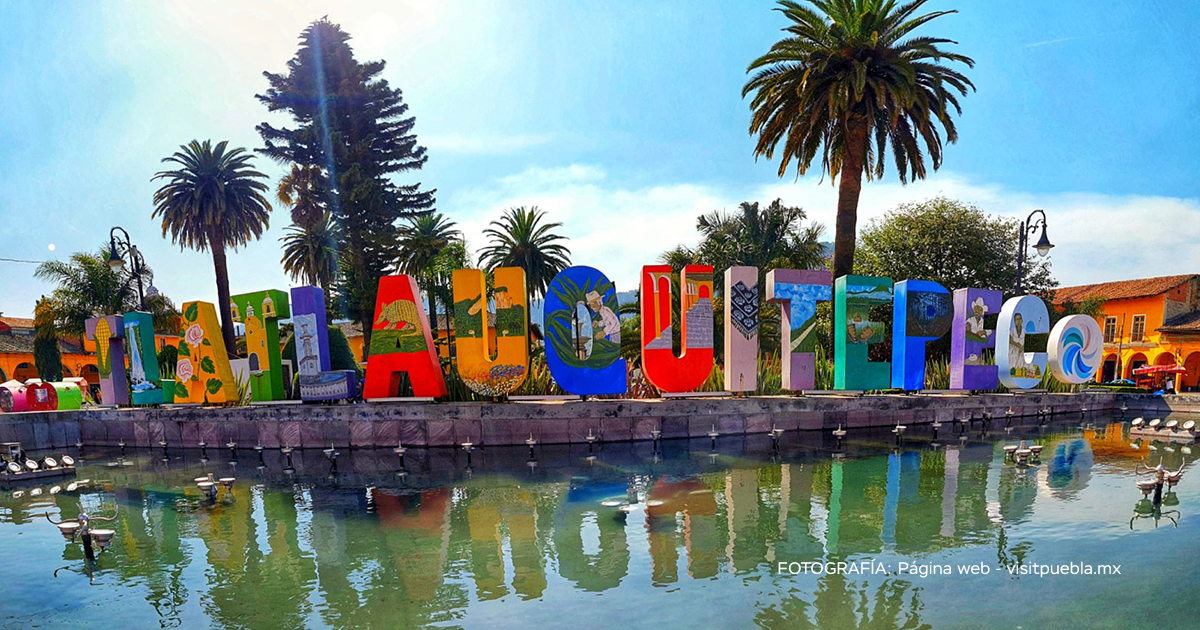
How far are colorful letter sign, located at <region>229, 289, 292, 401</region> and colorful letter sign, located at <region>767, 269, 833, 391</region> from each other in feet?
45.2

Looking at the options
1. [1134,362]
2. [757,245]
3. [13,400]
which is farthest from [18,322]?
[1134,362]

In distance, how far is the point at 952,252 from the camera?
28.7 metres

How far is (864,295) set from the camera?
59.7ft

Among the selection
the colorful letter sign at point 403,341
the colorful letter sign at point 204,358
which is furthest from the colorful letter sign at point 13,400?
the colorful letter sign at point 403,341

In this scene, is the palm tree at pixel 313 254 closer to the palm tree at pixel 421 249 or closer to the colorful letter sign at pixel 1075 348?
the palm tree at pixel 421 249

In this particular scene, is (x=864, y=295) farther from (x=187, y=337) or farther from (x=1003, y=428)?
(x=187, y=337)

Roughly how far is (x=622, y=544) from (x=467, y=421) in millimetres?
8250

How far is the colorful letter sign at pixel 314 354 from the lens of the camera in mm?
17078

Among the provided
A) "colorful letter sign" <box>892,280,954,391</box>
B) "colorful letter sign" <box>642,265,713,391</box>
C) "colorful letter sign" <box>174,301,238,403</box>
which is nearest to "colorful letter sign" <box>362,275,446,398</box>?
"colorful letter sign" <box>174,301,238,403</box>

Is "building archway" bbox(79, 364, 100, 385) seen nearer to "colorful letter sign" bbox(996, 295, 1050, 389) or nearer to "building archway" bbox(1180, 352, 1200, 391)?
"colorful letter sign" bbox(996, 295, 1050, 389)

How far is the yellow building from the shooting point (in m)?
38.8

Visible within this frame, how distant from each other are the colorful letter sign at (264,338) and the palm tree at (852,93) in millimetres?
17835

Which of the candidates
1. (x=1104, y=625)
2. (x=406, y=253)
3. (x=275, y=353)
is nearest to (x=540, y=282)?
(x=406, y=253)

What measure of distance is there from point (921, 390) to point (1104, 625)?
14157 mm
